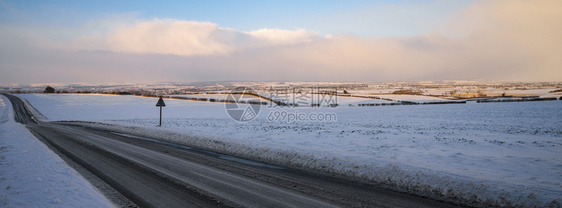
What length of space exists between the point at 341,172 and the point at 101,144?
47.0ft

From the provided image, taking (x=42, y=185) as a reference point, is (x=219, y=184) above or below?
below

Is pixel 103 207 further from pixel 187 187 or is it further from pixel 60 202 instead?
pixel 187 187

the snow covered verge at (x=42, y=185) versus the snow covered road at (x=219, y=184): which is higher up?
the snow covered verge at (x=42, y=185)

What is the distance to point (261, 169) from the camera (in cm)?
1026

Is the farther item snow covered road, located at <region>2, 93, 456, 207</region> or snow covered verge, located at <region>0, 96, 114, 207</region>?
snow covered road, located at <region>2, 93, 456, 207</region>

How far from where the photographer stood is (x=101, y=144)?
16406 mm

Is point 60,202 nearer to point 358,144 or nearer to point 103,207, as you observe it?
point 103,207

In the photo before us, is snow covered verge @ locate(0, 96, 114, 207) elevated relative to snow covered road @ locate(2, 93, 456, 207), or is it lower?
elevated

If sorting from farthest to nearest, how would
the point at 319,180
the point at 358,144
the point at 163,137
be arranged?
the point at 163,137 < the point at 358,144 < the point at 319,180

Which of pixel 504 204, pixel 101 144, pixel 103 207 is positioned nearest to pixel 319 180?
pixel 504 204

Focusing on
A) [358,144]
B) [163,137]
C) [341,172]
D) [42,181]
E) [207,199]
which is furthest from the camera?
[163,137]

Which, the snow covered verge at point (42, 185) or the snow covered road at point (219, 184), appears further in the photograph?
the snow covered road at point (219, 184)

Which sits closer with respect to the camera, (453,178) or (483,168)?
(453,178)

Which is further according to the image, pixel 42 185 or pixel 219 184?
pixel 219 184
